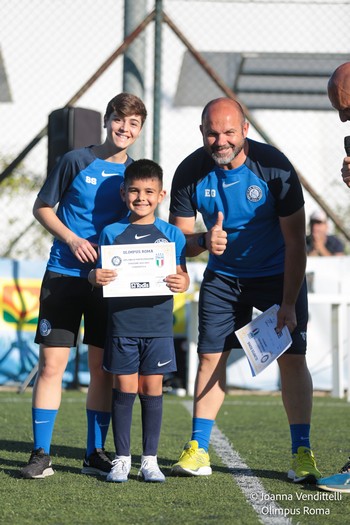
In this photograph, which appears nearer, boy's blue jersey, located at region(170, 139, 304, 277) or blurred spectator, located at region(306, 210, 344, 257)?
boy's blue jersey, located at region(170, 139, 304, 277)

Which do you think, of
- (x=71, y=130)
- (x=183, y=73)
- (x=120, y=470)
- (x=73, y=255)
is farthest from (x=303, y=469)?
(x=183, y=73)

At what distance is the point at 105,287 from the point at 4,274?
17.0 ft

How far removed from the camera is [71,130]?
360 inches

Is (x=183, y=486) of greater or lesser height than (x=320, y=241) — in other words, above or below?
below

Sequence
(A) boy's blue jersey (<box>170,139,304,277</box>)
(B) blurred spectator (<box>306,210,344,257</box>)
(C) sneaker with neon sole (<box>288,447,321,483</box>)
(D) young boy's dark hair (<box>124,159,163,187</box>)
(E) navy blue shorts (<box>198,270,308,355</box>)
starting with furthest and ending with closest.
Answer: (B) blurred spectator (<box>306,210,344,257</box>) < (E) navy blue shorts (<box>198,270,308,355</box>) < (A) boy's blue jersey (<box>170,139,304,277</box>) < (D) young boy's dark hair (<box>124,159,163,187</box>) < (C) sneaker with neon sole (<box>288,447,321,483</box>)

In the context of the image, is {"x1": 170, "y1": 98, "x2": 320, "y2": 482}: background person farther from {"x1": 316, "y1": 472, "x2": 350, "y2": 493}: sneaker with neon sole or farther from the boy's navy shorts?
the boy's navy shorts

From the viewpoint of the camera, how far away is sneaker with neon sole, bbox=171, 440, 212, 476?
4.81 m

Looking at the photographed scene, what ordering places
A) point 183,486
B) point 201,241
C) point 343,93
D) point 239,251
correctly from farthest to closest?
1. point 239,251
2. point 201,241
3. point 183,486
4. point 343,93

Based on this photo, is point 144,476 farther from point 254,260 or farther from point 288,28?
point 288,28

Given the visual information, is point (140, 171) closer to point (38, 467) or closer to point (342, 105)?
point (342, 105)

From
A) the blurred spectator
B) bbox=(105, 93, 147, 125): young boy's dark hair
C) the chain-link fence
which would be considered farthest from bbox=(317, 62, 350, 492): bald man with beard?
the blurred spectator

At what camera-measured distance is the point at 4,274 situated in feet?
31.5

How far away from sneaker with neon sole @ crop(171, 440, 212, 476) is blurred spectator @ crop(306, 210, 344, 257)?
537cm

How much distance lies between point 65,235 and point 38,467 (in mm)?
1098
